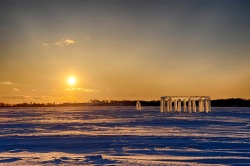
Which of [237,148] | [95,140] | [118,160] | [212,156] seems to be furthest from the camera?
[95,140]

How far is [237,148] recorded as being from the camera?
16.7m

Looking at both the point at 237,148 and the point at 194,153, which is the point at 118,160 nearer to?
the point at 194,153

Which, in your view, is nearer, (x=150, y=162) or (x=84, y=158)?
(x=150, y=162)

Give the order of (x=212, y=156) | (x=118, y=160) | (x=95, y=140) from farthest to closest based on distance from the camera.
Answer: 1. (x=95, y=140)
2. (x=212, y=156)
3. (x=118, y=160)

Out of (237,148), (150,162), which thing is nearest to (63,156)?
(150,162)

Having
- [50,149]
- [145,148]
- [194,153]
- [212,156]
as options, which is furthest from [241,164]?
[50,149]

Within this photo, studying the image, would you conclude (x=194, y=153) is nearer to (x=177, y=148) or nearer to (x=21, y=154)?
(x=177, y=148)

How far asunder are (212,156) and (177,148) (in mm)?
2687

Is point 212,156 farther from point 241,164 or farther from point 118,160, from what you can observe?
point 118,160

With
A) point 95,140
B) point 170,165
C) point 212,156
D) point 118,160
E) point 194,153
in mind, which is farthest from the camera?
point 95,140

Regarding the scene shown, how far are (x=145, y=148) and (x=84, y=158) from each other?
3.93 metres

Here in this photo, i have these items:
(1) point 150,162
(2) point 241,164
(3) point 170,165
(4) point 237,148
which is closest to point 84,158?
(1) point 150,162

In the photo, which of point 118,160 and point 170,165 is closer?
point 170,165

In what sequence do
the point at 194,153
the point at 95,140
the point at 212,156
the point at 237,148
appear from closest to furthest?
1. the point at 212,156
2. the point at 194,153
3. the point at 237,148
4. the point at 95,140
